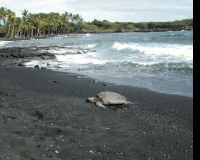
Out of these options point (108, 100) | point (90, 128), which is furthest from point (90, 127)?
point (108, 100)

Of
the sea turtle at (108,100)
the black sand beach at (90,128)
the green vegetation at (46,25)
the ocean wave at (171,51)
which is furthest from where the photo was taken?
the green vegetation at (46,25)

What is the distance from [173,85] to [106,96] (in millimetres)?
4582

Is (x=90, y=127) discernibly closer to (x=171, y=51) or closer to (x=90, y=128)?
(x=90, y=128)

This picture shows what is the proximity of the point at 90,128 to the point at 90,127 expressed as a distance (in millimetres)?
64

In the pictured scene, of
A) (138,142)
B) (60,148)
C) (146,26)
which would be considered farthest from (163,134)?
(146,26)

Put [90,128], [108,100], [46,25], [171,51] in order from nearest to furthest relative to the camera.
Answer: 1. [90,128]
2. [108,100]
3. [171,51]
4. [46,25]

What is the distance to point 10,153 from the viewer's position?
4.31 m

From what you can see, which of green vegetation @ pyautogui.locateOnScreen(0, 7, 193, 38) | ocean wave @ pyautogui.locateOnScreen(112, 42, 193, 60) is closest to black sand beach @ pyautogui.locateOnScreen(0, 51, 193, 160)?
ocean wave @ pyautogui.locateOnScreen(112, 42, 193, 60)

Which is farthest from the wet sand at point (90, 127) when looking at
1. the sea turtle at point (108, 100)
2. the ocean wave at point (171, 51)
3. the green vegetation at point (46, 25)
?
the green vegetation at point (46, 25)

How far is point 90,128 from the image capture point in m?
5.94

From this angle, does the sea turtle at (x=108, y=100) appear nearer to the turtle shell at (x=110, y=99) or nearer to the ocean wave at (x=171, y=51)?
the turtle shell at (x=110, y=99)

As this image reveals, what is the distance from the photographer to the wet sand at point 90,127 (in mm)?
4676

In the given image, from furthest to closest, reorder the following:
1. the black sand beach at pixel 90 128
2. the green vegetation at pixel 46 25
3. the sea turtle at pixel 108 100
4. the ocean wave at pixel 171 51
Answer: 1. the green vegetation at pixel 46 25
2. the ocean wave at pixel 171 51
3. the sea turtle at pixel 108 100
4. the black sand beach at pixel 90 128

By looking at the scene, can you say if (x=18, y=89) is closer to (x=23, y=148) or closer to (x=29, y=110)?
(x=29, y=110)
